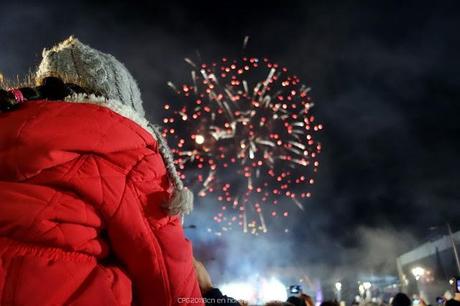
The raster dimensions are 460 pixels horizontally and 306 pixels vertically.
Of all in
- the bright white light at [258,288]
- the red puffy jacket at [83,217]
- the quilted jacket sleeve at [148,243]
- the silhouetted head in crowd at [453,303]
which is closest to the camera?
the red puffy jacket at [83,217]

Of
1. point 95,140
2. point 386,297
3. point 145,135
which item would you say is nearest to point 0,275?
point 95,140

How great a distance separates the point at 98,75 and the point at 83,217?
830 mm

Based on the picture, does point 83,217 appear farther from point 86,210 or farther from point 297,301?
point 297,301

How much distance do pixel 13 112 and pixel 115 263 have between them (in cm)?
63

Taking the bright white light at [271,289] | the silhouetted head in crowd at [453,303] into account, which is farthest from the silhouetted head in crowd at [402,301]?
the bright white light at [271,289]

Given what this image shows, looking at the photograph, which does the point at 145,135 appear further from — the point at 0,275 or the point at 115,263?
the point at 0,275

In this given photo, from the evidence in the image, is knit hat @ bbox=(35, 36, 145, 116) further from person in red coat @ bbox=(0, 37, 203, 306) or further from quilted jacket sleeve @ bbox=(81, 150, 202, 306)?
quilted jacket sleeve @ bbox=(81, 150, 202, 306)

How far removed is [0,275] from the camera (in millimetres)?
1223

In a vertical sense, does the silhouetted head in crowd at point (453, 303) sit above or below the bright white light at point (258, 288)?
below

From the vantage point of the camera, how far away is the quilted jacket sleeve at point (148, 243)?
1451 mm

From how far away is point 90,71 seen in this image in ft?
6.52

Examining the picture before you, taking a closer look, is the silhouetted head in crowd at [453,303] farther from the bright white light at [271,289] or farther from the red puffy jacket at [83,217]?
the bright white light at [271,289]

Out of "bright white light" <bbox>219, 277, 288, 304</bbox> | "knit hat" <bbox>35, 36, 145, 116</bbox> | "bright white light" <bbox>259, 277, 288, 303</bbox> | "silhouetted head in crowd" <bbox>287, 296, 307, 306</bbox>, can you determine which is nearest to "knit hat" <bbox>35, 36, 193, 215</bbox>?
"knit hat" <bbox>35, 36, 145, 116</bbox>

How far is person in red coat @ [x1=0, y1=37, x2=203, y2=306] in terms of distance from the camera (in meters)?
1.29
